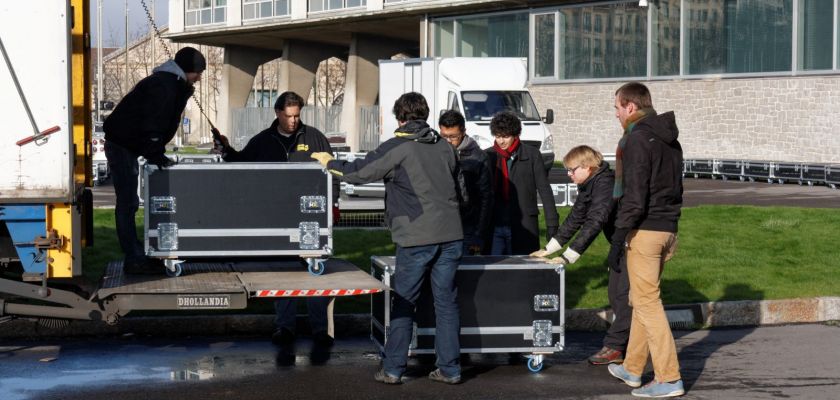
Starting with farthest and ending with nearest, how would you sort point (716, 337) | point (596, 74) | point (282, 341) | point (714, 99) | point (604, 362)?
1. point (596, 74)
2. point (714, 99)
3. point (716, 337)
4. point (282, 341)
5. point (604, 362)

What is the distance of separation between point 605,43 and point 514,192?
107 feet

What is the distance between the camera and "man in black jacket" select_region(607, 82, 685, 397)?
831 cm

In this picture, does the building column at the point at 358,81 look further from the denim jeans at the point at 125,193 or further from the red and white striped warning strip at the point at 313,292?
the red and white striped warning strip at the point at 313,292

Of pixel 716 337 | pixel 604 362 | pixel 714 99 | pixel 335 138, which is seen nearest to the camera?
pixel 604 362

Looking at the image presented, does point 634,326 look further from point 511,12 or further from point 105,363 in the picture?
point 511,12

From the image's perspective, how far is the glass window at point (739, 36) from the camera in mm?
37062

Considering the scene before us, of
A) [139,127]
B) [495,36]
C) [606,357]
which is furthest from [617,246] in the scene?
[495,36]

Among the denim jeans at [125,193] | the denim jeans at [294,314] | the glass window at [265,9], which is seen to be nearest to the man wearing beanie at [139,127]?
the denim jeans at [125,193]

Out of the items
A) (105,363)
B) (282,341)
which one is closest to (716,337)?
(282,341)

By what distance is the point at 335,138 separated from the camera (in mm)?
50406

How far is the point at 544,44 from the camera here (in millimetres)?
44188

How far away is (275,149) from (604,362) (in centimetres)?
339

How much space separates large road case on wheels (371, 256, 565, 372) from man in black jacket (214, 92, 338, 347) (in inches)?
50.0

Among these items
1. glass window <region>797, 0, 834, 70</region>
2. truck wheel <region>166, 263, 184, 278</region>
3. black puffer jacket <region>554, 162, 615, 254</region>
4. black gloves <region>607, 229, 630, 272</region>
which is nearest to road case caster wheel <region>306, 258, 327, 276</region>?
truck wheel <region>166, 263, 184, 278</region>
